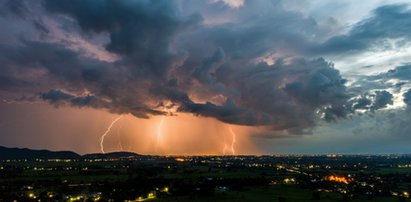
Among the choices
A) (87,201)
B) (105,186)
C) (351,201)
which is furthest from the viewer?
(105,186)

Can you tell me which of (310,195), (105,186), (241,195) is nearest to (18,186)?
(105,186)

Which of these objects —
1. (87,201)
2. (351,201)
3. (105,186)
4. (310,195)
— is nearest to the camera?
(87,201)

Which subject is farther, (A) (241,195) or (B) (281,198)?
(A) (241,195)

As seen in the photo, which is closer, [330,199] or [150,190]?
[330,199]

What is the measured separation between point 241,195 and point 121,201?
50.3 metres

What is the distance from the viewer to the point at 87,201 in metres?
Result: 153

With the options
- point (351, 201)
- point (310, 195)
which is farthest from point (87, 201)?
point (351, 201)

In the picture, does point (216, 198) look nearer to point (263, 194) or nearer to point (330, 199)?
point (263, 194)

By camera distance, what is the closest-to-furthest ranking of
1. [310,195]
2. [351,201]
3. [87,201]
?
[87,201] → [351,201] → [310,195]

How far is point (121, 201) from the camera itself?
157375 millimetres

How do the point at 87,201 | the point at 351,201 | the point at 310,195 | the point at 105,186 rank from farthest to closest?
the point at 105,186
the point at 310,195
the point at 351,201
the point at 87,201

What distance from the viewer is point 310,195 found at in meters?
174

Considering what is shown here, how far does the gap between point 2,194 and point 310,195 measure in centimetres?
12902

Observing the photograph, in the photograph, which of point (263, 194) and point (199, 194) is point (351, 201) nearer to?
point (263, 194)
